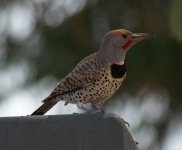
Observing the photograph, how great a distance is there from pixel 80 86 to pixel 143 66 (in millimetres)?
6067

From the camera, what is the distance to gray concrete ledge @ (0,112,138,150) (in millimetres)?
4230

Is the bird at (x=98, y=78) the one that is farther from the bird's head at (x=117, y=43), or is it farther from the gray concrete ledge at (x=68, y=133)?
the gray concrete ledge at (x=68, y=133)

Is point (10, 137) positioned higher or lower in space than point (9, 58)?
higher

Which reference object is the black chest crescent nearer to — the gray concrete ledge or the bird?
the bird

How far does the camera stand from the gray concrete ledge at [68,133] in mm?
4230

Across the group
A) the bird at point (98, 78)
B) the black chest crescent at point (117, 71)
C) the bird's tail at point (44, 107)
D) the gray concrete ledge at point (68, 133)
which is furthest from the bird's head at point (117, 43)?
the gray concrete ledge at point (68, 133)

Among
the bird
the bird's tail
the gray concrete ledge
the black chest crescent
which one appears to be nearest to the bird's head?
the bird

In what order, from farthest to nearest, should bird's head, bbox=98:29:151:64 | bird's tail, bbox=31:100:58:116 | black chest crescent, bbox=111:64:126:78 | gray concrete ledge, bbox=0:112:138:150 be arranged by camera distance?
bird's head, bbox=98:29:151:64 < bird's tail, bbox=31:100:58:116 < black chest crescent, bbox=111:64:126:78 < gray concrete ledge, bbox=0:112:138:150

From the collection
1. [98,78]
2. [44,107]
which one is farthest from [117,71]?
[44,107]

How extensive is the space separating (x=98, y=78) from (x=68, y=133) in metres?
1.88

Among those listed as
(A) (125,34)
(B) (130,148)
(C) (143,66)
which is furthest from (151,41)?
(B) (130,148)

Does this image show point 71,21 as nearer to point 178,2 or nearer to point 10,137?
point 178,2

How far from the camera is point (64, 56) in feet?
39.6

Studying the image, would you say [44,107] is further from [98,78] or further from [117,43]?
[117,43]
